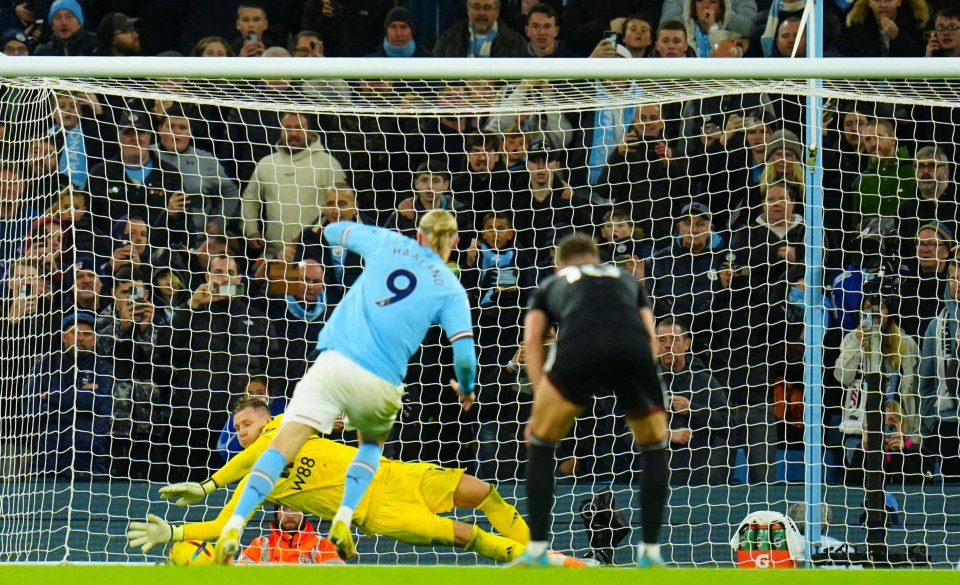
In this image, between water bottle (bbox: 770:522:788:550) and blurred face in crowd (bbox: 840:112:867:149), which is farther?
blurred face in crowd (bbox: 840:112:867:149)

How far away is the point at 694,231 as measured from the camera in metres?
8.66

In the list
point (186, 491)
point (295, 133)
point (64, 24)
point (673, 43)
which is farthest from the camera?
point (64, 24)

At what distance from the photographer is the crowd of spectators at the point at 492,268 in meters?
8.30

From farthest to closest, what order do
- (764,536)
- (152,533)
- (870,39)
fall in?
(870,39)
(764,536)
(152,533)

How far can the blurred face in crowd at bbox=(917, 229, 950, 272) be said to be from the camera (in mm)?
8188

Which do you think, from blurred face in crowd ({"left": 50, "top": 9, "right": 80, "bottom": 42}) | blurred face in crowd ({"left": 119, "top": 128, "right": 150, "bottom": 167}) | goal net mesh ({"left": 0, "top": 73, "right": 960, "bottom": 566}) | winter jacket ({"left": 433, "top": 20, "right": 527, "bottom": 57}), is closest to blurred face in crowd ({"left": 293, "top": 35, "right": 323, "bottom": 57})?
goal net mesh ({"left": 0, "top": 73, "right": 960, "bottom": 566})

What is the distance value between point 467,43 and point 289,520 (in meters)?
4.24

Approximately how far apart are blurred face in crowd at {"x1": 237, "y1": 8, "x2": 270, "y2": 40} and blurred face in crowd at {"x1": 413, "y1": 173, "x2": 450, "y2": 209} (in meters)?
2.35

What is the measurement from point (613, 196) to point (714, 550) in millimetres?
2542

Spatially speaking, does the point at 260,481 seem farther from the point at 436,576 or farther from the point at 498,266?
the point at 498,266

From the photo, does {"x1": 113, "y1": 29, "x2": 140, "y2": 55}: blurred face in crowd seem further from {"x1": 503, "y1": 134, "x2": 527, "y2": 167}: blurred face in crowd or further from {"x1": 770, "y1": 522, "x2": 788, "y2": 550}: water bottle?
{"x1": 770, "y1": 522, "x2": 788, "y2": 550}: water bottle

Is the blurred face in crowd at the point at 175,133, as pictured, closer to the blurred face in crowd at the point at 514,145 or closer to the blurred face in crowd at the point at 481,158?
the blurred face in crowd at the point at 481,158

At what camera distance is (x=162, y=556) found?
8.81 metres

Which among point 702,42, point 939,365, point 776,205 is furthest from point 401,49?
point 939,365
